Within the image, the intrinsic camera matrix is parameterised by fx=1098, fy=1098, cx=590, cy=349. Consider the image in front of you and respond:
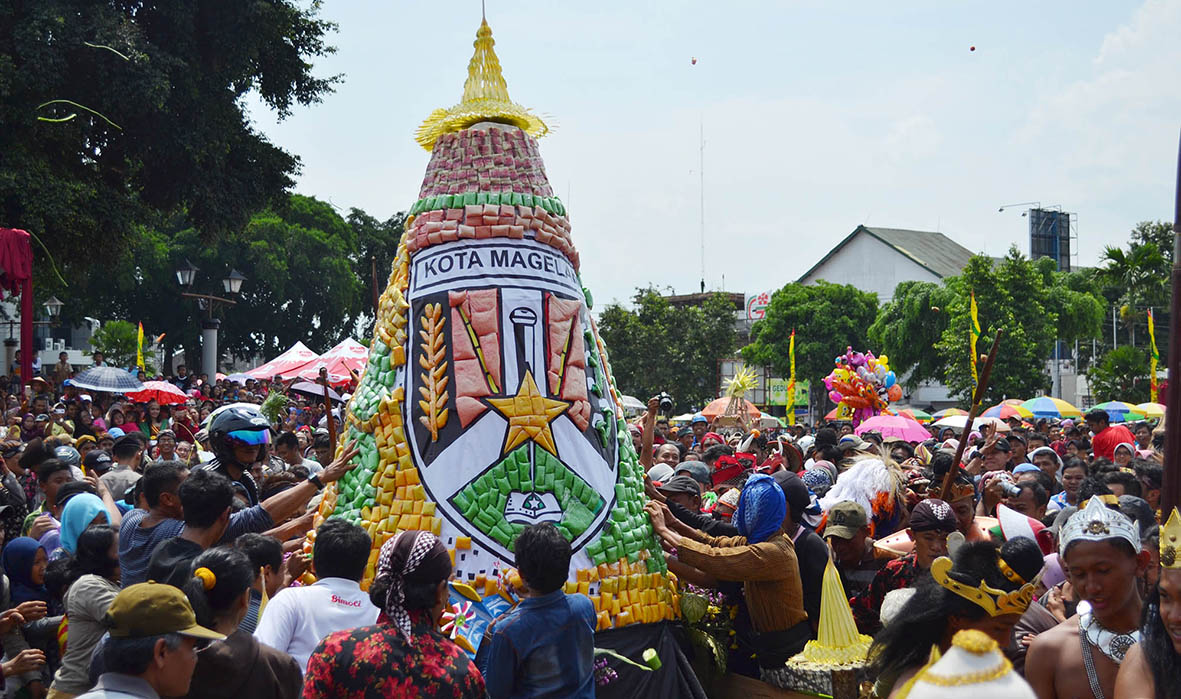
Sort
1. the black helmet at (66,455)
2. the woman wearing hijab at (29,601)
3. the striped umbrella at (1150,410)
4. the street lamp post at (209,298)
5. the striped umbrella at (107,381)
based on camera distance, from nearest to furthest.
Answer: the woman wearing hijab at (29,601), the black helmet at (66,455), the striped umbrella at (107,381), the street lamp post at (209,298), the striped umbrella at (1150,410)

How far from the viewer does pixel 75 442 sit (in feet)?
33.4

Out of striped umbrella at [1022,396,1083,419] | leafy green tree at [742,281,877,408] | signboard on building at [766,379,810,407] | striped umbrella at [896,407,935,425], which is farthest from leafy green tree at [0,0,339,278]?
signboard on building at [766,379,810,407]

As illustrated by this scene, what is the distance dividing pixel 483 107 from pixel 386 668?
12.3ft

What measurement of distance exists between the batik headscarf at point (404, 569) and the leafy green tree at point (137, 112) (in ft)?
43.8

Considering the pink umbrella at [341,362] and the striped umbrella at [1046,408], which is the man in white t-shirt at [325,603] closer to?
the pink umbrella at [341,362]

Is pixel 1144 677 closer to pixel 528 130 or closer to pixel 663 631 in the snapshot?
pixel 663 631

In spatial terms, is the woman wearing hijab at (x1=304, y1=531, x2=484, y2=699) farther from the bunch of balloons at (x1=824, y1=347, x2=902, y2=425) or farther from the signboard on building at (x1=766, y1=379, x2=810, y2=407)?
the signboard on building at (x1=766, y1=379, x2=810, y2=407)

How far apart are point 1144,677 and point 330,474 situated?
3912 mm

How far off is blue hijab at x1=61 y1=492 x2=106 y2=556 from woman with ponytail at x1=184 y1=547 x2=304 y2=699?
242 centimetres

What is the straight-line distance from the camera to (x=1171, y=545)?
3006mm

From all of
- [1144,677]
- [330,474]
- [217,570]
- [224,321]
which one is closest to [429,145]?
[330,474]

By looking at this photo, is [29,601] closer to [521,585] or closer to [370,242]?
[521,585]

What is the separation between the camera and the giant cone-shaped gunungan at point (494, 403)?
17.9ft

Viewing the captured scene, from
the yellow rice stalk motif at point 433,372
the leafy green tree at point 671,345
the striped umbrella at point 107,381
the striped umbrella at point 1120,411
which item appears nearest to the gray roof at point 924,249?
the leafy green tree at point 671,345
